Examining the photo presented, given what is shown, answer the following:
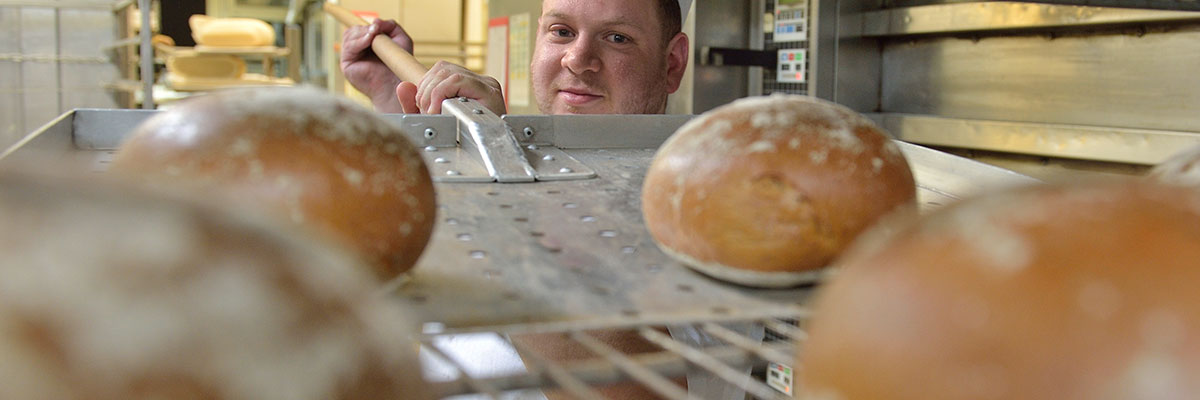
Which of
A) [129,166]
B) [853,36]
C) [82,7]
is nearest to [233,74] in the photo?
[82,7]

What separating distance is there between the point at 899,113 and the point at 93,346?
8.76 ft

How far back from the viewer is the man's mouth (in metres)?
2.51

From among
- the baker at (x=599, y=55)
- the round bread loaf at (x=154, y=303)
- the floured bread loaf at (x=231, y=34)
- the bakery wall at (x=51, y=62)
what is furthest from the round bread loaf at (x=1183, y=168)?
the floured bread loaf at (x=231, y=34)

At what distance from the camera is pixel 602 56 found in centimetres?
253

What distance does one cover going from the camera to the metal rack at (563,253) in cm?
67

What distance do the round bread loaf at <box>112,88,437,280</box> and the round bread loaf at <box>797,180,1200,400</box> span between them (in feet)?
1.48

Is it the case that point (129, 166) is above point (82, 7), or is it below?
below

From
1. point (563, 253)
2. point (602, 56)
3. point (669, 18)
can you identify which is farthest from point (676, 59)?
point (563, 253)

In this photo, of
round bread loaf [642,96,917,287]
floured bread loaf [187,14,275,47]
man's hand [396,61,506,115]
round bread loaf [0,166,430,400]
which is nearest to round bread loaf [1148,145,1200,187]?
round bread loaf [642,96,917,287]

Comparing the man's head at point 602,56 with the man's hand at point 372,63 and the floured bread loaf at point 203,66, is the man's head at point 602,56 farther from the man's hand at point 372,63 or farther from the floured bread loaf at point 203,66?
the floured bread loaf at point 203,66

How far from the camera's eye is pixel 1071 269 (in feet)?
1.34

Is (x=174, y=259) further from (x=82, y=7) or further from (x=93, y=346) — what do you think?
(x=82, y=7)

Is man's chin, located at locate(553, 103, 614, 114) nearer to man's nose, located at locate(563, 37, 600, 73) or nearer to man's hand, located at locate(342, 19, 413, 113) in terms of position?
man's nose, located at locate(563, 37, 600, 73)

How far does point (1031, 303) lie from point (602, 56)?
217 cm
